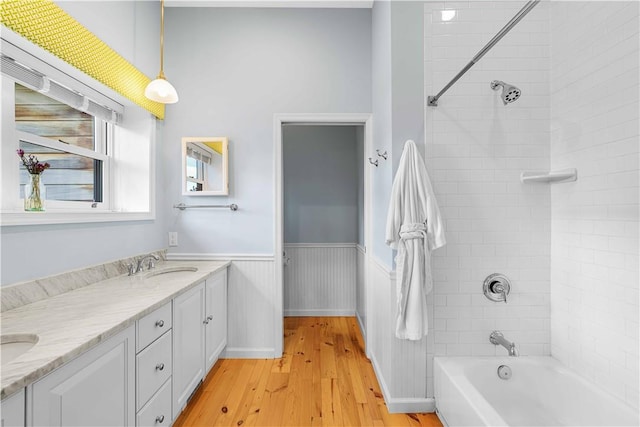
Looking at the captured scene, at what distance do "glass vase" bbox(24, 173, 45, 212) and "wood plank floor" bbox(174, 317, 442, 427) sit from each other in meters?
1.40

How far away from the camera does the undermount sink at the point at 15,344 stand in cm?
92

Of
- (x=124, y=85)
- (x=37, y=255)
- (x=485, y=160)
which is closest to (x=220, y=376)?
(x=37, y=255)

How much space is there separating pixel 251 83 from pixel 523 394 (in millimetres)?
2863

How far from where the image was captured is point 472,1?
1.76 meters

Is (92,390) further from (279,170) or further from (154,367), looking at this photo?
(279,170)

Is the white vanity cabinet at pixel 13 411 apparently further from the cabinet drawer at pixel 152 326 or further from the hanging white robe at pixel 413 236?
the hanging white robe at pixel 413 236

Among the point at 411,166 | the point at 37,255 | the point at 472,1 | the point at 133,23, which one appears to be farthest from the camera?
the point at 133,23

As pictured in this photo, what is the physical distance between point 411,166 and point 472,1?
1.13m

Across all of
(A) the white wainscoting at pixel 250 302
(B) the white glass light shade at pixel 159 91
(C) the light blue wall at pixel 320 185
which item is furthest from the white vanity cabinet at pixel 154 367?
(C) the light blue wall at pixel 320 185

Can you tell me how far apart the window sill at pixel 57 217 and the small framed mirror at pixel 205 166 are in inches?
19.2

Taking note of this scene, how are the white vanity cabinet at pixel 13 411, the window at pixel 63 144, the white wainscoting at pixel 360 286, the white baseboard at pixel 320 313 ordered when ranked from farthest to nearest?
the white baseboard at pixel 320 313, the white wainscoting at pixel 360 286, the window at pixel 63 144, the white vanity cabinet at pixel 13 411

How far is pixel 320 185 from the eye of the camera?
3.36 m

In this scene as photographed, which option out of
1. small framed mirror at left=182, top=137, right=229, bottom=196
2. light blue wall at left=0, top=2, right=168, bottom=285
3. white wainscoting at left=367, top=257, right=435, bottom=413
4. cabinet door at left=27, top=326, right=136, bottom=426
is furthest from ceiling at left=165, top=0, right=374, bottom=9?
cabinet door at left=27, top=326, right=136, bottom=426

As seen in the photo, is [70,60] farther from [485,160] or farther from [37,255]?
[485,160]
